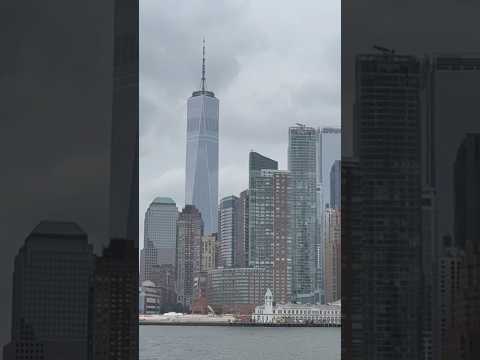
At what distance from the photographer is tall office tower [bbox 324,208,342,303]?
32438mm

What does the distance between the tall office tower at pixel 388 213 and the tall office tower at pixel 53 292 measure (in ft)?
4.14

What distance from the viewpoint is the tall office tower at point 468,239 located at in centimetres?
420

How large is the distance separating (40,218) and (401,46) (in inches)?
72.0

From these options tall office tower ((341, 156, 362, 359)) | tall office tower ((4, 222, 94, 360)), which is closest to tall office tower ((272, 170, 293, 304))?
tall office tower ((341, 156, 362, 359))

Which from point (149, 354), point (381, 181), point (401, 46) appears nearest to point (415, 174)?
point (381, 181)

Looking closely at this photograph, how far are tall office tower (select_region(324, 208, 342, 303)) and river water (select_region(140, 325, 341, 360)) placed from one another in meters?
4.32

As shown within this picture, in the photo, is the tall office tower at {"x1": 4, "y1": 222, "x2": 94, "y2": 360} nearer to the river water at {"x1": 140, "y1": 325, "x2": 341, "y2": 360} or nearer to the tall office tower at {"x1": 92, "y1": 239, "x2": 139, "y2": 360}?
the tall office tower at {"x1": 92, "y1": 239, "x2": 139, "y2": 360}

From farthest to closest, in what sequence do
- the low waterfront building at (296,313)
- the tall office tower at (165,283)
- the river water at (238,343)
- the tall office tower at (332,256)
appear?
the tall office tower at (165,283) < the tall office tower at (332,256) < the low waterfront building at (296,313) < the river water at (238,343)

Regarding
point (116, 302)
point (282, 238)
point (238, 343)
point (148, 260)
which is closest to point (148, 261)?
point (148, 260)

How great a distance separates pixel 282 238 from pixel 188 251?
13.1 ft

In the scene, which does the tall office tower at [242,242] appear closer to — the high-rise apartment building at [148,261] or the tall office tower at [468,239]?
the high-rise apartment building at [148,261]

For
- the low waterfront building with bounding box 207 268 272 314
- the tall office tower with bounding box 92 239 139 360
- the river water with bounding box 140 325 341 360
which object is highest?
the tall office tower with bounding box 92 239 139 360

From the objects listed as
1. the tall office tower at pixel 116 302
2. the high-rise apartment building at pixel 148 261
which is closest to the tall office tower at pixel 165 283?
the high-rise apartment building at pixel 148 261

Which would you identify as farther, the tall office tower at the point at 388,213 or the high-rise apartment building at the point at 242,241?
the high-rise apartment building at the point at 242,241
